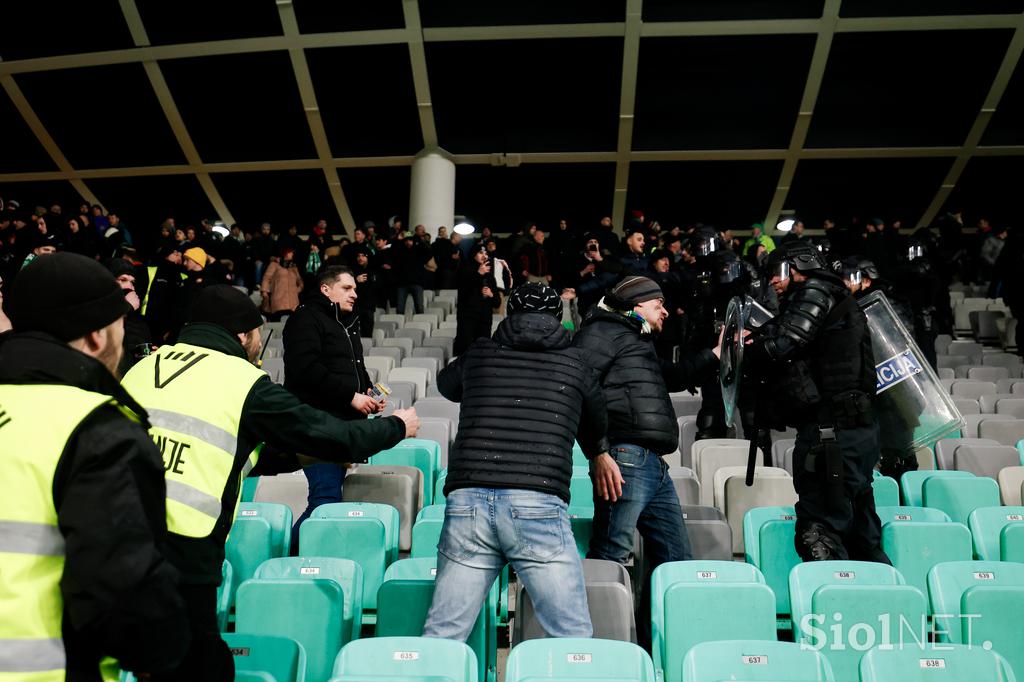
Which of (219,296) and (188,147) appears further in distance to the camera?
(188,147)

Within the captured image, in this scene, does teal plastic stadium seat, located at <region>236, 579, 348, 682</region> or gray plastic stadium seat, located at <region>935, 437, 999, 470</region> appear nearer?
teal plastic stadium seat, located at <region>236, 579, 348, 682</region>

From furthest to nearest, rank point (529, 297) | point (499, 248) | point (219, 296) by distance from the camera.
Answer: point (499, 248) → point (529, 297) → point (219, 296)

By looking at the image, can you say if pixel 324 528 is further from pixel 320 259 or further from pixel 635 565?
pixel 320 259

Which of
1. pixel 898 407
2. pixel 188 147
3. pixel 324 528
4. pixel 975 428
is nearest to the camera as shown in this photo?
pixel 324 528

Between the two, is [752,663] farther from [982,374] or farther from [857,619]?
[982,374]

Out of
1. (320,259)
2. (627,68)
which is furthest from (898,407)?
(627,68)

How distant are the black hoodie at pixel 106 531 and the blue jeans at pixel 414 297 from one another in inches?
392

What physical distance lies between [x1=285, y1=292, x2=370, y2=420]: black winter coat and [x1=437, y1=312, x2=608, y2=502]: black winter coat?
1405mm

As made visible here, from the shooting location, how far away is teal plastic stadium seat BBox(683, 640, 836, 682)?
2.70 metres

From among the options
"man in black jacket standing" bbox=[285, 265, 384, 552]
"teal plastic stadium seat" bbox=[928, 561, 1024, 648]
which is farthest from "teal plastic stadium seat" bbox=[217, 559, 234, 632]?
"teal plastic stadium seat" bbox=[928, 561, 1024, 648]

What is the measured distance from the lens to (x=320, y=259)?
12.7 m

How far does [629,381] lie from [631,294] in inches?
14.3

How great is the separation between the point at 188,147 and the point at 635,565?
1430cm

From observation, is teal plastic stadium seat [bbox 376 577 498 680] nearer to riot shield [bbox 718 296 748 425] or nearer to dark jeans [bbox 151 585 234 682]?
dark jeans [bbox 151 585 234 682]
